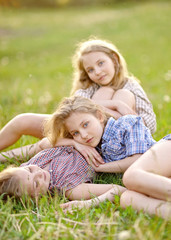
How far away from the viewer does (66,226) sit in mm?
2197

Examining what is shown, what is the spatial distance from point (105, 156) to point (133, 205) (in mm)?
788

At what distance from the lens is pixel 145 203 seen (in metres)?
2.30

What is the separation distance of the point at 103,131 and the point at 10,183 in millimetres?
920

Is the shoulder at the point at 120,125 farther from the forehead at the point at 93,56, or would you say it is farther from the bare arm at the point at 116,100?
the forehead at the point at 93,56

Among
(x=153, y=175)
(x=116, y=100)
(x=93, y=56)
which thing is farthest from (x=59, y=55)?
(x=153, y=175)

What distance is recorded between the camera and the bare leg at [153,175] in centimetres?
222

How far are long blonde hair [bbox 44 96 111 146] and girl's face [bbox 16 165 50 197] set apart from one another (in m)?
0.39

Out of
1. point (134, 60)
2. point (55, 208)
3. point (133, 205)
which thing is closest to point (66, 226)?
point (55, 208)

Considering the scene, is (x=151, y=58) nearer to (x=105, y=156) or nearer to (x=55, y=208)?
(x=105, y=156)

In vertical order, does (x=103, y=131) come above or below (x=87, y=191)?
above

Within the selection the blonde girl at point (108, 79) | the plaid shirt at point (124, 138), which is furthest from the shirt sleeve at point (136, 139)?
the blonde girl at point (108, 79)

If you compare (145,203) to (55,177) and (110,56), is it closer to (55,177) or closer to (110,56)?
(55,177)

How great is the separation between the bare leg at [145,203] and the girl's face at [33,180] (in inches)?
26.5

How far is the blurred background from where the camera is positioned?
19.4 feet
